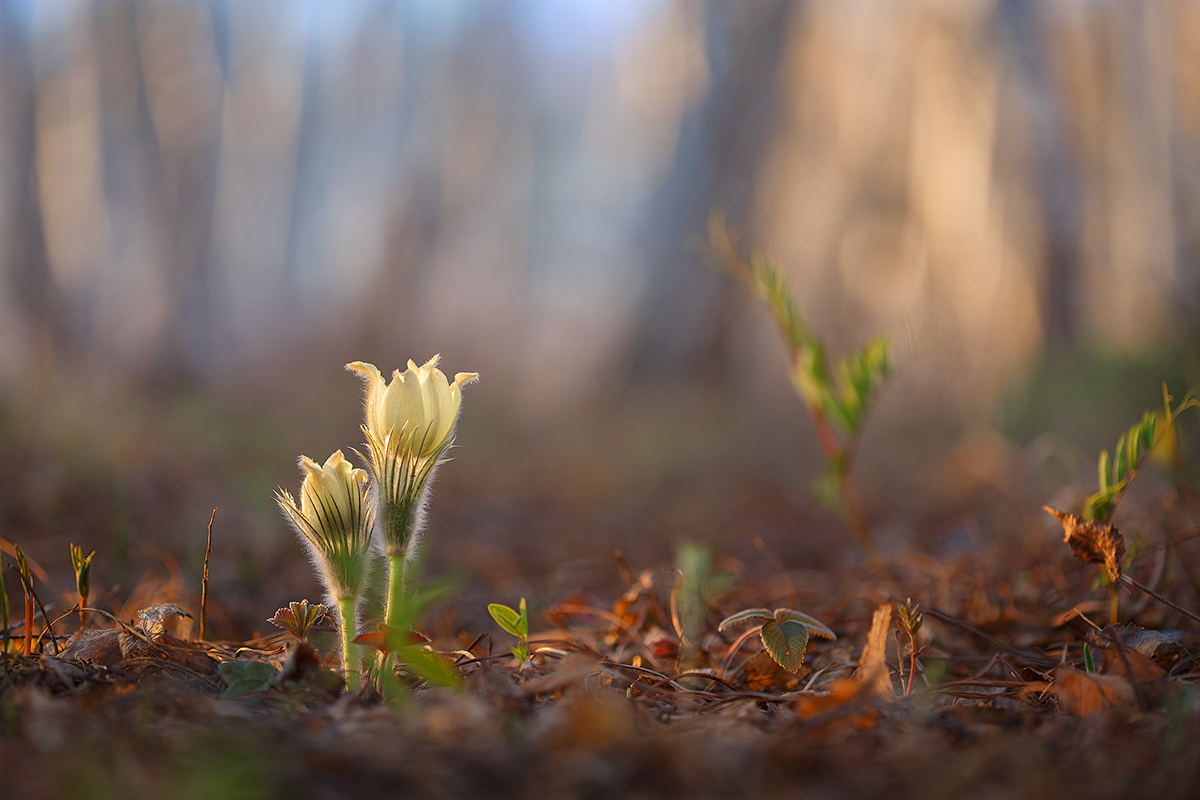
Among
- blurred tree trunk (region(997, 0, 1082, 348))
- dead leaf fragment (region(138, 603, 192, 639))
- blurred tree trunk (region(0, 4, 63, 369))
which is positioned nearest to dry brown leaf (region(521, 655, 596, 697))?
dead leaf fragment (region(138, 603, 192, 639))

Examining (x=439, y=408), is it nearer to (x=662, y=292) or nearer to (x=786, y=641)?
(x=786, y=641)

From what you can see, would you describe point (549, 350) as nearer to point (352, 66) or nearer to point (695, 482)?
point (352, 66)

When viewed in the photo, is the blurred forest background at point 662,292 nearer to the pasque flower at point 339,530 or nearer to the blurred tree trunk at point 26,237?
the blurred tree trunk at point 26,237

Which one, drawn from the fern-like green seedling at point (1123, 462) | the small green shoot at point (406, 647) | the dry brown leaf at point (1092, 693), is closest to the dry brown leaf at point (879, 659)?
the dry brown leaf at point (1092, 693)

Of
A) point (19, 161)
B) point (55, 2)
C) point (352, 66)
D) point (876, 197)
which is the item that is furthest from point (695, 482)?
point (352, 66)

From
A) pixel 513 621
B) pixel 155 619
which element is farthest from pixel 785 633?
pixel 155 619

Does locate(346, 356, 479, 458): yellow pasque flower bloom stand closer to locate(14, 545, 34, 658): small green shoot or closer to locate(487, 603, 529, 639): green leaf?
locate(487, 603, 529, 639): green leaf
